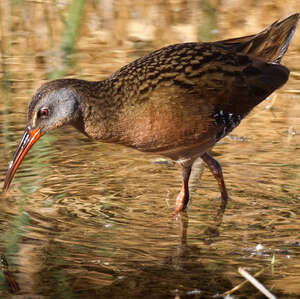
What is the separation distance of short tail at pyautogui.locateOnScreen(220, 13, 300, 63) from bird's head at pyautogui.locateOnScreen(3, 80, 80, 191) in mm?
1411

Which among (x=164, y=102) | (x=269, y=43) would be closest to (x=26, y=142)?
(x=164, y=102)

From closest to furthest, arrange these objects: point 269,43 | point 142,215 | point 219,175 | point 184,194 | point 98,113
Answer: point 98,113 → point 142,215 → point 184,194 → point 219,175 → point 269,43

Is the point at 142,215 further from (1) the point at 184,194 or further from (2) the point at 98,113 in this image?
(2) the point at 98,113

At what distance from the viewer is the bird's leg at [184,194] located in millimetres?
5684

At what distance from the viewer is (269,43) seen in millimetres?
6008

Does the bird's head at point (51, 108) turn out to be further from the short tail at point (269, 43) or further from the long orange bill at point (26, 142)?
the short tail at point (269, 43)

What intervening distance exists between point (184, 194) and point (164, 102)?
887 millimetres

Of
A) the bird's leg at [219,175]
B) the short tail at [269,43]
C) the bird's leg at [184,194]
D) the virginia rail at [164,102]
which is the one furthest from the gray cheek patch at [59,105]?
the short tail at [269,43]

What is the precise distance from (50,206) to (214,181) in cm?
143

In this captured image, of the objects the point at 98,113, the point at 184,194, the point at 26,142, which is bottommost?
the point at 184,194

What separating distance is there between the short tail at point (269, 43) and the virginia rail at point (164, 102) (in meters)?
0.20

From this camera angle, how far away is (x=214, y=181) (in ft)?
20.9

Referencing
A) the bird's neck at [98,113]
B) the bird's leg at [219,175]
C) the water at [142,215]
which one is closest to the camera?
the water at [142,215]

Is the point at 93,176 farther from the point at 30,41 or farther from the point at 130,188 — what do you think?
the point at 30,41
